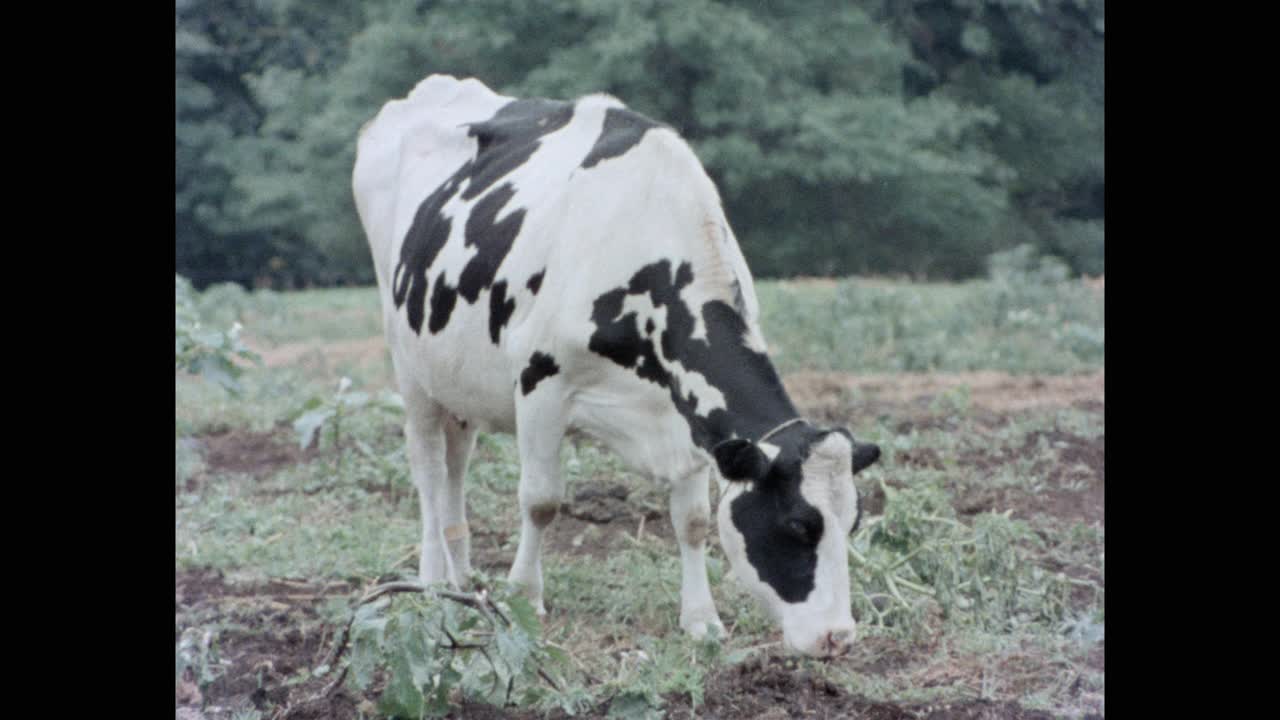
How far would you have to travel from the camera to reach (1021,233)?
23.8 metres

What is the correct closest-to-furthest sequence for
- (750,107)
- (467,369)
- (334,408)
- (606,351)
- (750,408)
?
(750,408) < (606,351) < (467,369) < (334,408) < (750,107)

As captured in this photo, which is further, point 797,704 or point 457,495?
point 457,495

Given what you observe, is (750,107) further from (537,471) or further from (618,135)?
(537,471)

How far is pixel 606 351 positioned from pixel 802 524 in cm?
115

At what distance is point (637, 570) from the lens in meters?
6.43

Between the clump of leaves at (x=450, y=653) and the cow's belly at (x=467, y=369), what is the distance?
1350 mm

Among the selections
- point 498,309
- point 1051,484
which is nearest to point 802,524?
point 498,309

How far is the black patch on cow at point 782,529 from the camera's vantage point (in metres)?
4.75

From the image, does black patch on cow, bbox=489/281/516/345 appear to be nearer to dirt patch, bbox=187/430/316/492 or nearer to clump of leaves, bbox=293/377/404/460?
clump of leaves, bbox=293/377/404/460

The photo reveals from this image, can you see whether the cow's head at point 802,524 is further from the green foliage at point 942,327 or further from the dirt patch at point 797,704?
the green foliage at point 942,327

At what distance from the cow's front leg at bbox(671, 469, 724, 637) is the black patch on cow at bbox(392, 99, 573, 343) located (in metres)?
0.99

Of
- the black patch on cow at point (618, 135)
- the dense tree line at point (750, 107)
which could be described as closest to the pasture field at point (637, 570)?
the black patch on cow at point (618, 135)
